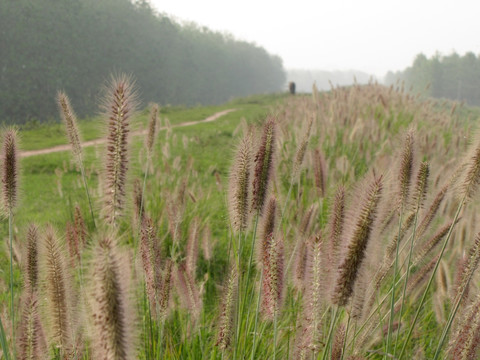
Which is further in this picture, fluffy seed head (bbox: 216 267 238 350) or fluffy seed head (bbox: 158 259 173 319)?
fluffy seed head (bbox: 158 259 173 319)

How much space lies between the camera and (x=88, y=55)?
118 feet

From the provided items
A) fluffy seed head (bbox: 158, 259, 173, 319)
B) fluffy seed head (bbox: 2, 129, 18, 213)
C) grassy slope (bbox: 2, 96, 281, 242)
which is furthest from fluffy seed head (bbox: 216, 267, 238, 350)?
fluffy seed head (bbox: 2, 129, 18, 213)

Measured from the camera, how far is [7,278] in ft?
11.1

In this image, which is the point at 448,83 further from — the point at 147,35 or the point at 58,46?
the point at 58,46

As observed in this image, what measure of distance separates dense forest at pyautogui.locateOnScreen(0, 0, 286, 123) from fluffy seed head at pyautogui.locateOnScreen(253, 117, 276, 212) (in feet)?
47.9

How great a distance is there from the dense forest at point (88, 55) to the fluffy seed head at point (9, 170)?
14232mm

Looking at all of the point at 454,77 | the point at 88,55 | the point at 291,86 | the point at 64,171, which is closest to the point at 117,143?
the point at 64,171

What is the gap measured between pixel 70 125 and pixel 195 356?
3.76 ft

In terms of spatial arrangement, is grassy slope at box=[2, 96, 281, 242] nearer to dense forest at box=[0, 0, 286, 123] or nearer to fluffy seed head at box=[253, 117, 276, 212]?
fluffy seed head at box=[253, 117, 276, 212]

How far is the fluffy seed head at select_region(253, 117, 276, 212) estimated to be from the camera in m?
1.30

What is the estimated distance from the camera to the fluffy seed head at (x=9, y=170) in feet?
4.02

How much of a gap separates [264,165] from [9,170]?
0.81 metres

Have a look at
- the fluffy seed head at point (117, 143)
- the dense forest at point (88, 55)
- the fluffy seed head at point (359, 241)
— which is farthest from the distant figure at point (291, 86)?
the fluffy seed head at point (359, 241)

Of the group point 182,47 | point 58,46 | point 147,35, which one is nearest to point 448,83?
point 182,47
